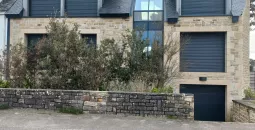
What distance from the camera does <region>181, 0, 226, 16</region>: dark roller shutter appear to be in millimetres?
13602

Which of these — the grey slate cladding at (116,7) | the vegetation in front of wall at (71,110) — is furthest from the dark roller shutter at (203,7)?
the vegetation in front of wall at (71,110)

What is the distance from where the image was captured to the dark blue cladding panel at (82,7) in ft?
48.0

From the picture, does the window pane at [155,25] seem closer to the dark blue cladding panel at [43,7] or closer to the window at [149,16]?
the window at [149,16]

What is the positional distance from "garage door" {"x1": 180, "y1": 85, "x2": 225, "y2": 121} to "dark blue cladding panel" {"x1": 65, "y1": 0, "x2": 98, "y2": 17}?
23.8ft

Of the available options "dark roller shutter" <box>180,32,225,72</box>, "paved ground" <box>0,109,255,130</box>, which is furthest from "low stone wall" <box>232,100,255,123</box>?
"paved ground" <box>0,109,255,130</box>

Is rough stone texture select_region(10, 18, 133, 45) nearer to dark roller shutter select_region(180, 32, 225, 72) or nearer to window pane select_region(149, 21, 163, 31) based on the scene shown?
window pane select_region(149, 21, 163, 31)

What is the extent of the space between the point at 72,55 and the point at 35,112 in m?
2.24

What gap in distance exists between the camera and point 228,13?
519 inches

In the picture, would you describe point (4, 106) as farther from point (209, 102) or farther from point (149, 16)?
point (209, 102)

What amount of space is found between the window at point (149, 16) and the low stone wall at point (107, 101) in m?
6.96

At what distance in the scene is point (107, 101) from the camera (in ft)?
25.3

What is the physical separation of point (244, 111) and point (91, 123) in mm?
7027

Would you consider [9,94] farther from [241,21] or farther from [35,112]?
[241,21]

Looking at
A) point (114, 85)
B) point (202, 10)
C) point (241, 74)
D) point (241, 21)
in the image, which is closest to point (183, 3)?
point (202, 10)
